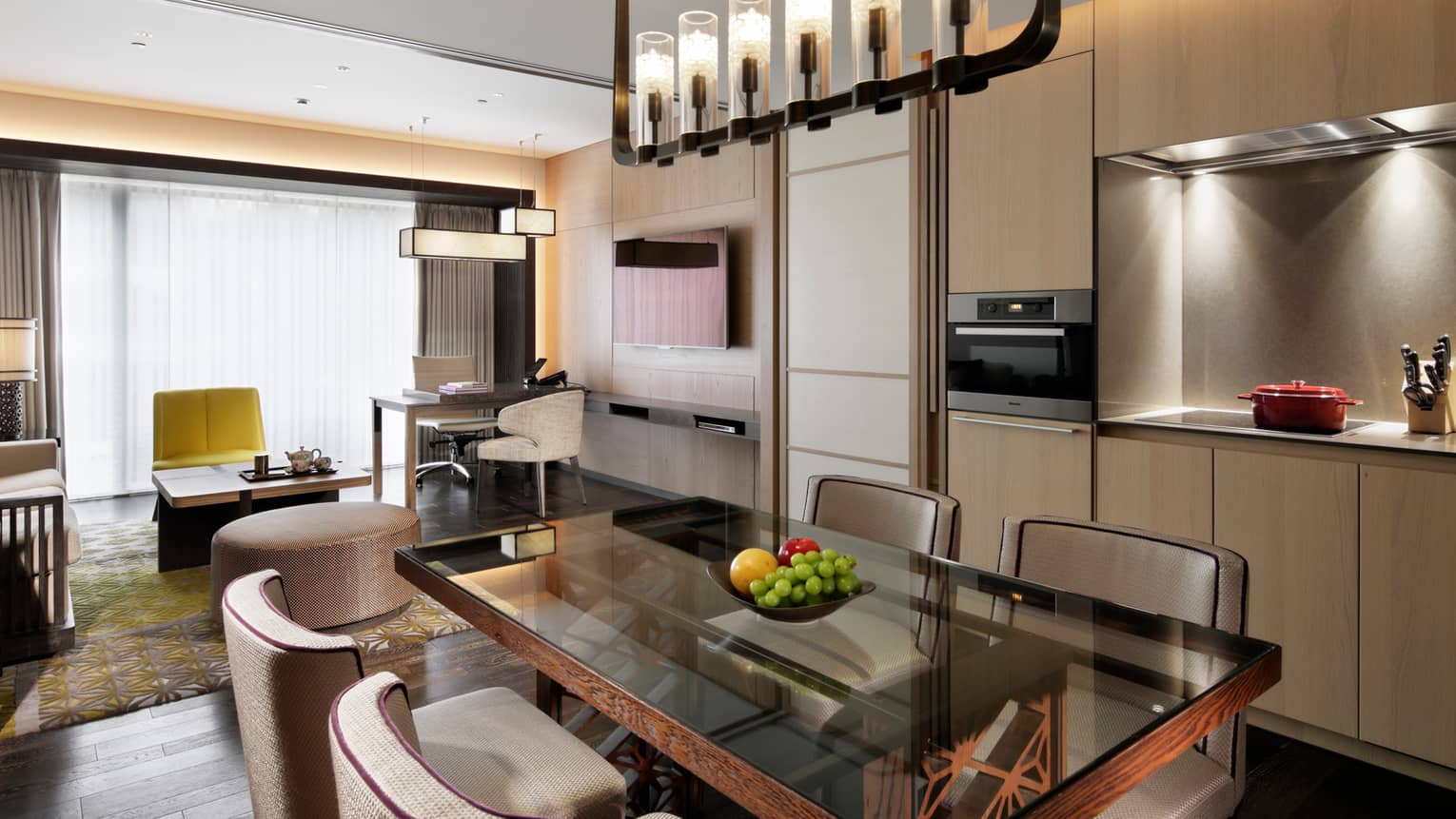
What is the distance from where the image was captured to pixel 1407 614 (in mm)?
2416

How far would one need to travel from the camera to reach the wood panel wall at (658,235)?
454cm

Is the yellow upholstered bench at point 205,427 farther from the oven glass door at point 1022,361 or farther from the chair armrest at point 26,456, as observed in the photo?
the oven glass door at point 1022,361

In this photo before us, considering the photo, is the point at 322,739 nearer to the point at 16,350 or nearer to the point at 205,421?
the point at 16,350

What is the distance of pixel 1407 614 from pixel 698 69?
2.34 meters

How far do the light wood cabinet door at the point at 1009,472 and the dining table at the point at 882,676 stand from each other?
134 cm

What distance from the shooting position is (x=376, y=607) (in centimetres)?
361

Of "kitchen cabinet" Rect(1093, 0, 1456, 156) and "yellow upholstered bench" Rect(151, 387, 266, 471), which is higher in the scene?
"kitchen cabinet" Rect(1093, 0, 1456, 156)

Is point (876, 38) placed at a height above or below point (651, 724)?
above

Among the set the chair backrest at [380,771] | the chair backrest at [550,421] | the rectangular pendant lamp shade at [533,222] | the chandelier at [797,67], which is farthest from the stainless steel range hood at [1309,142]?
the rectangular pendant lamp shade at [533,222]

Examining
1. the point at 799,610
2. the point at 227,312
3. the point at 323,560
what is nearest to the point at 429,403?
the point at 227,312

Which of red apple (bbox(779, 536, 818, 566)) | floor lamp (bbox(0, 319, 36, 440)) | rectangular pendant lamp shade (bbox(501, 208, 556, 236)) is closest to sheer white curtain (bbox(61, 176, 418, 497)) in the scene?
rectangular pendant lamp shade (bbox(501, 208, 556, 236))

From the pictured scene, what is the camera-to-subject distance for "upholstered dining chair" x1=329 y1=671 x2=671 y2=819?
2.84ft

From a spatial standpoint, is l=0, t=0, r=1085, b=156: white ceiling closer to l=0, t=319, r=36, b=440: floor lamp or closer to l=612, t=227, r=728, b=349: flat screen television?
l=612, t=227, r=728, b=349: flat screen television

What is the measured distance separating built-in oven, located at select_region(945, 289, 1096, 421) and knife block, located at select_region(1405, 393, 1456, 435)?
2.90 ft
